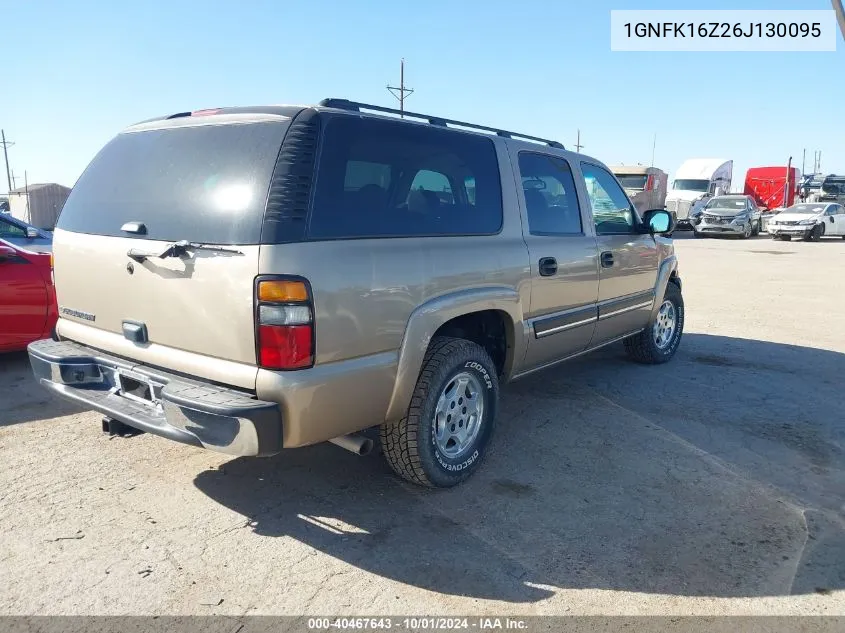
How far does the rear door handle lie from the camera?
402cm

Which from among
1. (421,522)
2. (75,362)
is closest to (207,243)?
(75,362)

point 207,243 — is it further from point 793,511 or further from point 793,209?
point 793,209

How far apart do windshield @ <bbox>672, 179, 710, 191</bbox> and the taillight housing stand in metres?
31.5

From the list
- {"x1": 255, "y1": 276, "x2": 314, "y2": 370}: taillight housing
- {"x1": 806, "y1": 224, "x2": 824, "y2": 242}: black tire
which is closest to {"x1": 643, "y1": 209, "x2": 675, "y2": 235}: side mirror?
{"x1": 255, "y1": 276, "x2": 314, "y2": 370}: taillight housing

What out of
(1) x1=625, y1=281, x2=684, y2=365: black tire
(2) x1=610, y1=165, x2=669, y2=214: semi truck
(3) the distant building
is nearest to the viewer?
(1) x1=625, y1=281, x2=684, y2=365: black tire

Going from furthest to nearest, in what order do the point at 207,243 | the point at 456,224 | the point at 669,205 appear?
the point at 669,205, the point at 456,224, the point at 207,243

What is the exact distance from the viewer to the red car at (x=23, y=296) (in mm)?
5184

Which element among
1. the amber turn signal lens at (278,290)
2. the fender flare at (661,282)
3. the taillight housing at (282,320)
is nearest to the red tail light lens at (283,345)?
the taillight housing at (282,320)

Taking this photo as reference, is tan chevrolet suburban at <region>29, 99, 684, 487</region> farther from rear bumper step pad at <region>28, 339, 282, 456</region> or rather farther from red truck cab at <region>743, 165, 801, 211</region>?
red truck cab at <region>743, 165, 801, 211</region>

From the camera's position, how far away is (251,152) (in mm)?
2812

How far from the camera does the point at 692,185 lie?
30.7 metres

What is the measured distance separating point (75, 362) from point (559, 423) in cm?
301

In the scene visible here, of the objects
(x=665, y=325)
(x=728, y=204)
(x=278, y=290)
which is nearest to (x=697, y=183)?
(x=728, y=204)

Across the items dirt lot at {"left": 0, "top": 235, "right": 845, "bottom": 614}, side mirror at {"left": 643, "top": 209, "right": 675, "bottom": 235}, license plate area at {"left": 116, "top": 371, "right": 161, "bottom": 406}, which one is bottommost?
dirt lot at {"left": 0, "top": 235, "right": 845, "bottom": 614}
